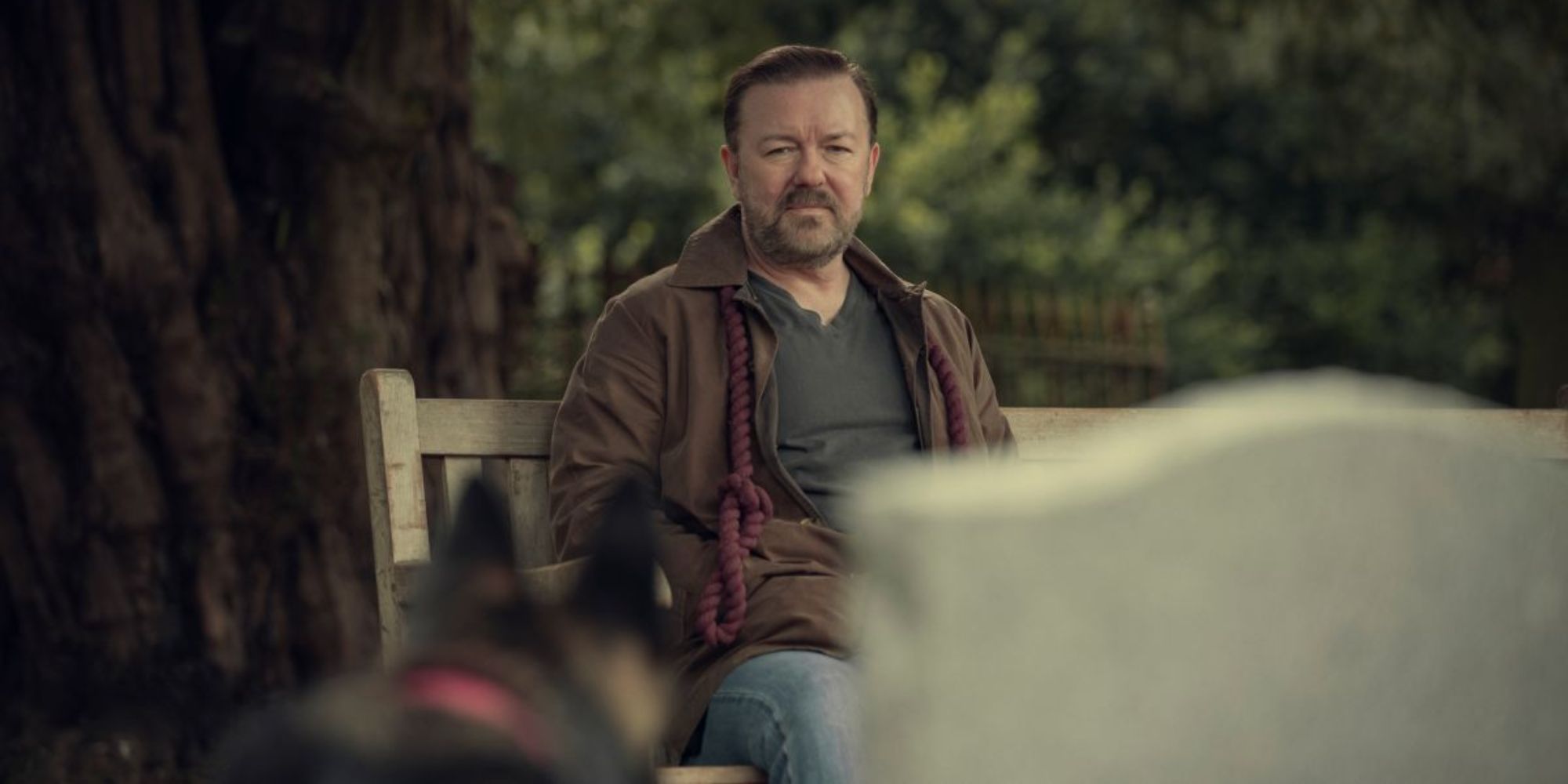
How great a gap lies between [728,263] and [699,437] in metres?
0.35

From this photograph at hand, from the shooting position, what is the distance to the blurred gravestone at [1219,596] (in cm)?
163

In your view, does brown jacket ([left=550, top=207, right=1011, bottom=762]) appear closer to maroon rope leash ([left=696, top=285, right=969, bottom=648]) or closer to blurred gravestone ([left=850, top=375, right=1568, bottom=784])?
maroon rope leash ([left=696, top=285, right=969, bottom=648])

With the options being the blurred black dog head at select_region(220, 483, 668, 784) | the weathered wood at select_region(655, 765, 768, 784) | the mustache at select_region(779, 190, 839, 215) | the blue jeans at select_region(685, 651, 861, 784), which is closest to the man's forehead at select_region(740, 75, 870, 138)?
the mustache at select_region(779, 190, 839, 215)

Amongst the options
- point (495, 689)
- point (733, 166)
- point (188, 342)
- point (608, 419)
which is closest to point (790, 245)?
point (733, 166)

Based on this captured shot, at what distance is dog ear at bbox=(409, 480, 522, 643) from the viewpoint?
5.38 feet

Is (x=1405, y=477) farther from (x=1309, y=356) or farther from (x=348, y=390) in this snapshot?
(x=1309, y=356)

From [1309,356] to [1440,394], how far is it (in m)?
18.0

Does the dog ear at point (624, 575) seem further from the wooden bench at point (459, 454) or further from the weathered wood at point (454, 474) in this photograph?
the weathered wood at point (454, 474)

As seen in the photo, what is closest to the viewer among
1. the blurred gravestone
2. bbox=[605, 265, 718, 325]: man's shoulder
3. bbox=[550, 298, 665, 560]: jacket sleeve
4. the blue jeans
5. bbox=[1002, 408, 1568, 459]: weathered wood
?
the blurred gravestone

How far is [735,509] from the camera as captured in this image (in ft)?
11.4

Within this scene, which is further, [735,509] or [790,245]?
[790,245]

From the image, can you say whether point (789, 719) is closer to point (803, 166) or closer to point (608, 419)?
point (608, 419)

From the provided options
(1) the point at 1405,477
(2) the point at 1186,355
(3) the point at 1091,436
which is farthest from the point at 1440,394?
(2) the point at 1186,355

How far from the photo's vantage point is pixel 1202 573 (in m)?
1.67
